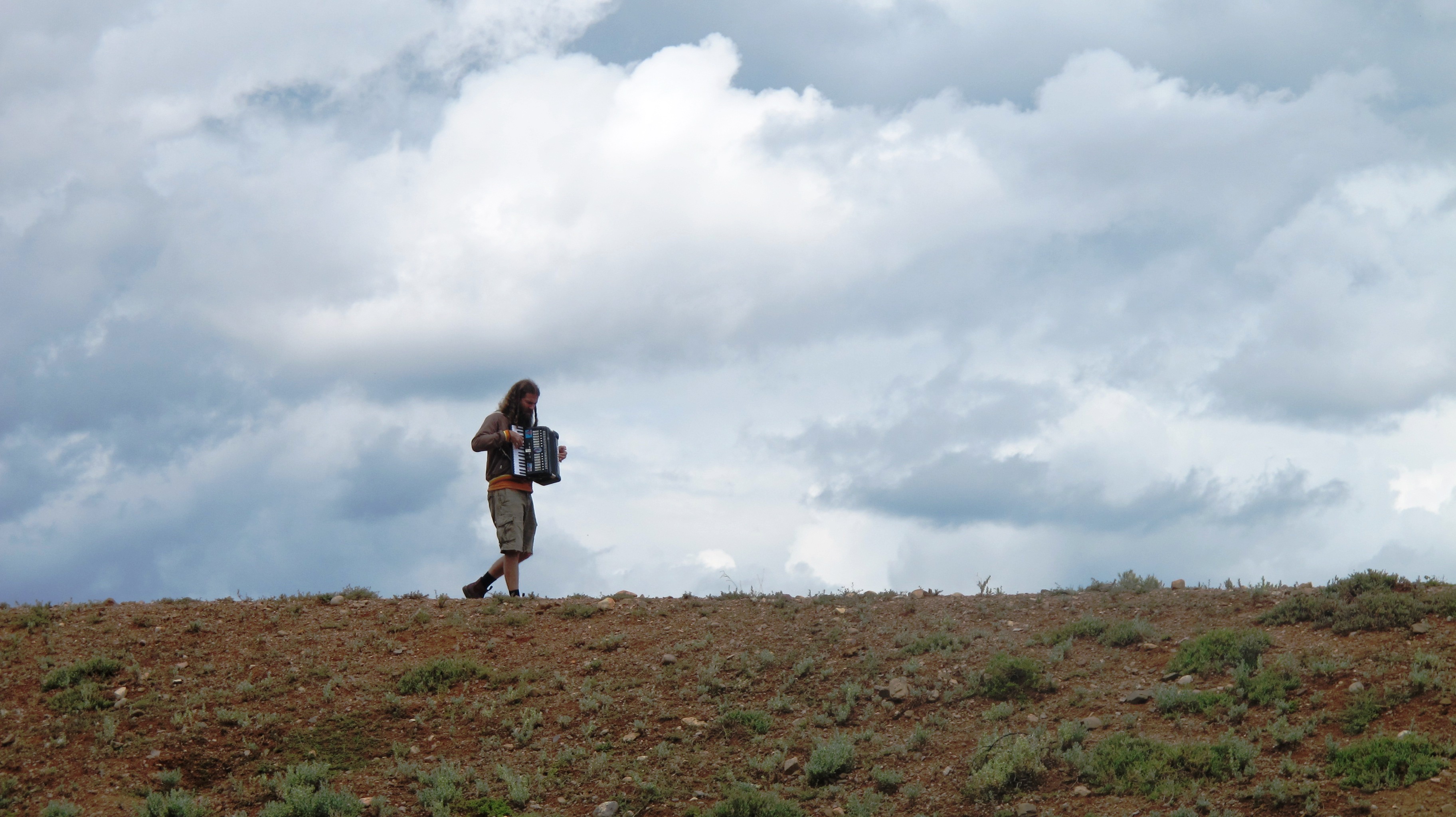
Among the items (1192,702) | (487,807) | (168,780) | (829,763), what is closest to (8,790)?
(168,780)

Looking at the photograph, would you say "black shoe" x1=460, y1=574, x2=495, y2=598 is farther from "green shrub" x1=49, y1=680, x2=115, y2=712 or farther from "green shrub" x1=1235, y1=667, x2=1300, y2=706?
"green shrub" x1=1235, y1=667, x2=1300, y2=706

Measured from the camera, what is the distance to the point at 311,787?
9.52m

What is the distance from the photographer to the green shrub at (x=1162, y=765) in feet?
27.2

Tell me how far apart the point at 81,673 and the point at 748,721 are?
684 cm

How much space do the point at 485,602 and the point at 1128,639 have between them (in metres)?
7.44

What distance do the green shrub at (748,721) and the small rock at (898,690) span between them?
1133 millimetres

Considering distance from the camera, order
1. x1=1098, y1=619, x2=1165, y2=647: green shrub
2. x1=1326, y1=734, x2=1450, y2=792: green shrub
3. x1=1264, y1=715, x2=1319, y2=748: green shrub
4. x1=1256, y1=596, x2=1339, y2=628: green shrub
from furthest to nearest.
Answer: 1. x1=1098, y1=619, x2=1165, y2=647: green shrub
2. x1=1256, y1=596, x2=1339, y2=628: green shrub
3. x1=1264, y1=715, x2=1319, y2=748: green shrub
4. x1=1326, y1=734, x2=1450, y2=792: green shrub

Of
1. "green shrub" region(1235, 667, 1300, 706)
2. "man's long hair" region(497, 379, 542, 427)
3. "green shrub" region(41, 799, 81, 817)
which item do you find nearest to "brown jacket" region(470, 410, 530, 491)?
"man's long hair" region(497, 379, 542, 427)

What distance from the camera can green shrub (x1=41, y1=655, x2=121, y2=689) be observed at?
1110 centimetres

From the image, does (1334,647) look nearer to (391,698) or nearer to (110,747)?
(391,698)

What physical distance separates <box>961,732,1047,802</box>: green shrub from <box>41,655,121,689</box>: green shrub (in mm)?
8633

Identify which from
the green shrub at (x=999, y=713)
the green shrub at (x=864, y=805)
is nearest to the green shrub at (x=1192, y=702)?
the green shrub at (x=999, y=713)

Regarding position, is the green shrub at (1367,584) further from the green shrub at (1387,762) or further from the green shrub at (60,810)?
the green shrub at (60,810)

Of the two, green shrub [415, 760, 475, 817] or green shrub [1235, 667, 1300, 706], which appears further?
green shrub [1235, 667, 1300, 706]
